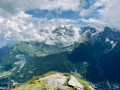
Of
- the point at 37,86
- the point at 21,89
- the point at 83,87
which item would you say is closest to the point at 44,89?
the point at 37,86

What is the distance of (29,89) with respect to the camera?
8744cm

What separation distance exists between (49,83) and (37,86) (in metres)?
8.35

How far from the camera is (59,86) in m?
87.6

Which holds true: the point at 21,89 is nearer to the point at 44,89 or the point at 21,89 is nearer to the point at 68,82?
the point at 44,89

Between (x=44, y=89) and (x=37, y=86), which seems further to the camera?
(x=37, y=86)

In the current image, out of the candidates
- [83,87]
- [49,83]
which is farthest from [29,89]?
[83,87]

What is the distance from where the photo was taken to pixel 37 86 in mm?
91000

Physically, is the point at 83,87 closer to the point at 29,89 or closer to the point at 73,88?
the point at 73,88

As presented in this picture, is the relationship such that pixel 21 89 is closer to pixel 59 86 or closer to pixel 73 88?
pixel 59 86

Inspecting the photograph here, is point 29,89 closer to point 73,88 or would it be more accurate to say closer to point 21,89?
point 21,89

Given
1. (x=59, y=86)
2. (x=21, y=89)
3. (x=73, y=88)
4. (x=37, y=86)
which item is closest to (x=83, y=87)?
(x=73, y=88)

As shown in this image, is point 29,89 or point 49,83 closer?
point 29,89

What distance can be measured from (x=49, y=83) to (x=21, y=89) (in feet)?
61.9

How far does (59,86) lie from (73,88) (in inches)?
364
